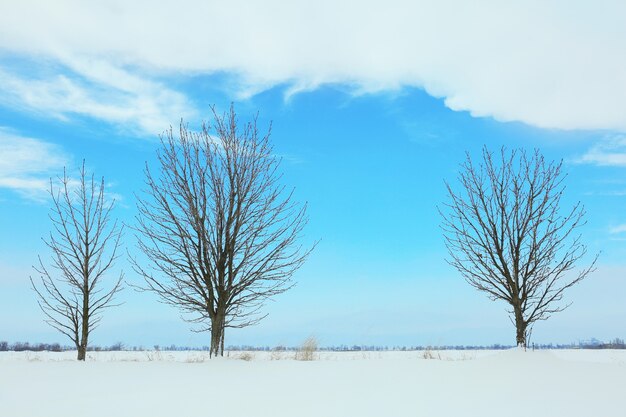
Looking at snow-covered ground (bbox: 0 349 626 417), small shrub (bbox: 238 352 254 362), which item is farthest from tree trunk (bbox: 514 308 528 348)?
small shrub (bbox: 238 352 254 362)

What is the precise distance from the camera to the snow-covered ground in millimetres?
5664

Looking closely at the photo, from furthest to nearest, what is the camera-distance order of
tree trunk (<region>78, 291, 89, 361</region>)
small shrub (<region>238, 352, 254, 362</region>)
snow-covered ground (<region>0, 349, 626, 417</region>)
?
1. tree trunk (<region>78, 291, 89, 361</region>)
2. small shrub (<region>238, 352, 254, 362</region>)
3. snow-covered ground (<region>0, 349, 626, 417</region>)

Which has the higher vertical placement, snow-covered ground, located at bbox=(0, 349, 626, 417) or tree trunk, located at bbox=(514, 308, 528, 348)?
tree trunk, located at bbox=(514, 308, 528, 348)

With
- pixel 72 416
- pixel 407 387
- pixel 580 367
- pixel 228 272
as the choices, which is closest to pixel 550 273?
pixel 580 367

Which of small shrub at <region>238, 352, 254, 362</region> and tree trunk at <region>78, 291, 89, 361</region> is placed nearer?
small shrub at <region>238, 352, 254, 362</region>

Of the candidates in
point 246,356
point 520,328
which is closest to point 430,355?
point 520,328

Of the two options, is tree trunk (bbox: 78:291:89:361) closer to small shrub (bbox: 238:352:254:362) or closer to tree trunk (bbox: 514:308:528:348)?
small shrub (bbox: 238:352:254:362)

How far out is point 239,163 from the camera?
1196 cm

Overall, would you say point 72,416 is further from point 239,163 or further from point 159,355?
point 239,163

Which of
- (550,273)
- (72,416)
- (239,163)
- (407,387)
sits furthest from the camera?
(239,163)

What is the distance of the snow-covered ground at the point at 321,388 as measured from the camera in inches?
223

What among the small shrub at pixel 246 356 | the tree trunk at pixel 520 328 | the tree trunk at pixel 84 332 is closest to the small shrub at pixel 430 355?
the tree trunk at pixel 520 328

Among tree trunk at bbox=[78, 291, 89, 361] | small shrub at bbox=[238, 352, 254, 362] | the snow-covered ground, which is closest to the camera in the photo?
the snow-covered ground

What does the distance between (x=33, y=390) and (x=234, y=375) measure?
2840mm
